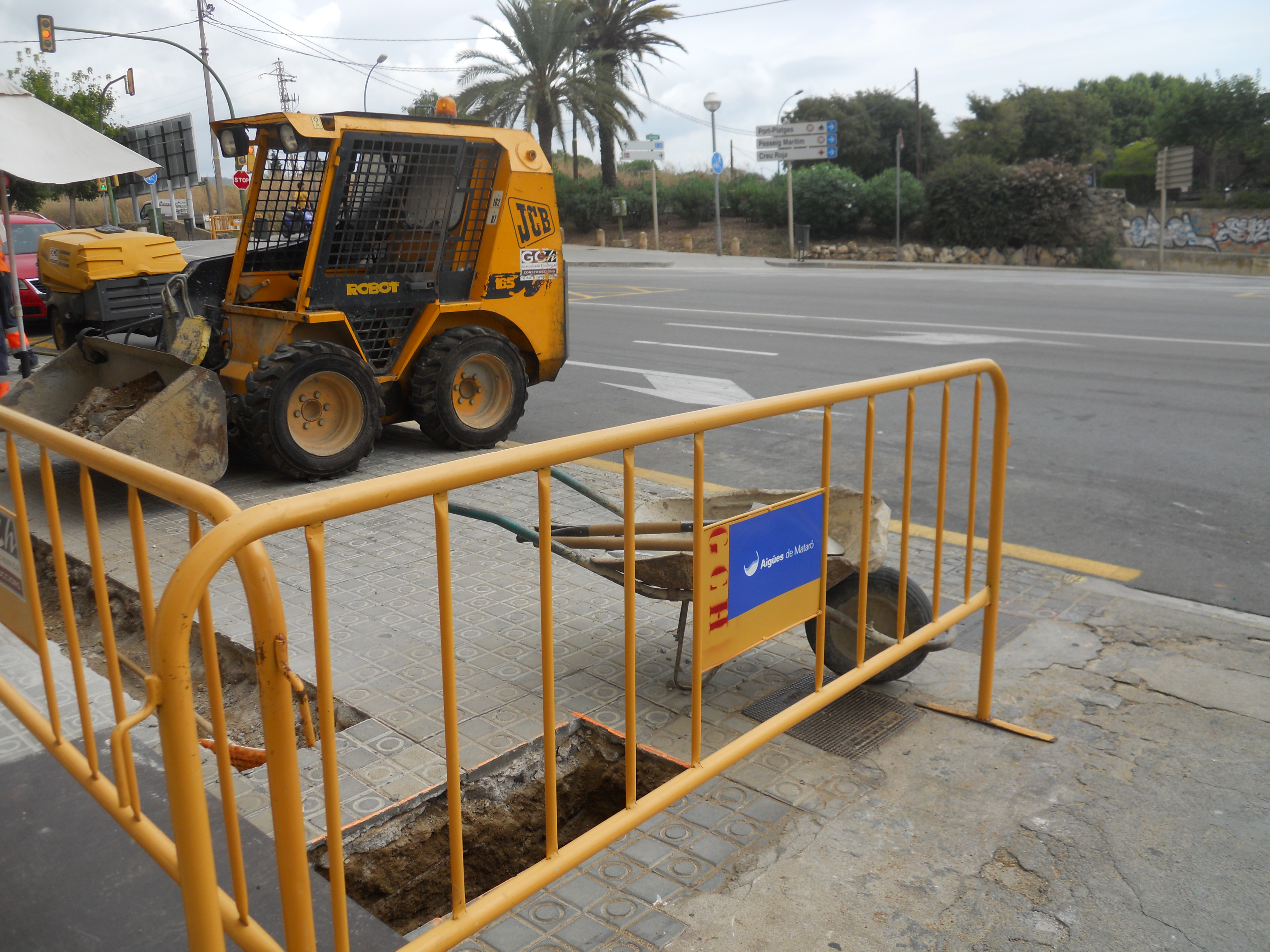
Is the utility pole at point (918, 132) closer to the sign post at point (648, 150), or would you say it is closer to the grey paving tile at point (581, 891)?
the sign post at point (648, 150)

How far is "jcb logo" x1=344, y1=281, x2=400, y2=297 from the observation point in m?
6.68

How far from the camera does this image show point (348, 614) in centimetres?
443

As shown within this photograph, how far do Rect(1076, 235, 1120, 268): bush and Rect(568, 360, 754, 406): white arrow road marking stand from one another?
1139 inches

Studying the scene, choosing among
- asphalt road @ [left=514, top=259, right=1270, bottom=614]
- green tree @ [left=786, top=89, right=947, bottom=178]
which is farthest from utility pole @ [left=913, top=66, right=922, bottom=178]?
asphalt road @ [left=514, top=259, right=1270, bottom=614]

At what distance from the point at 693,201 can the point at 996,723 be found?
39.9m

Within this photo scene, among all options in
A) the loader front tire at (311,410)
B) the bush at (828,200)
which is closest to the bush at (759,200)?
the bush at (828,200)

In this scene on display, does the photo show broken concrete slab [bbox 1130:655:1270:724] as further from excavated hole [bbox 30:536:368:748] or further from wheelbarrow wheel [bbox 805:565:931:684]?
excavated hole [bbox 30:536:368:748]

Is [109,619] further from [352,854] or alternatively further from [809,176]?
[809,176]

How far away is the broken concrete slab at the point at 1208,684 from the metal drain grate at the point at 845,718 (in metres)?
0.99

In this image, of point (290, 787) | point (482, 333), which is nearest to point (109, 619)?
point (290, 787)

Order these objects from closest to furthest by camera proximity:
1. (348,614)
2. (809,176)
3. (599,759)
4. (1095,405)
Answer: (599,759)
(348,614)
(1095,405)
(809,176)

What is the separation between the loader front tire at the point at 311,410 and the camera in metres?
6.24

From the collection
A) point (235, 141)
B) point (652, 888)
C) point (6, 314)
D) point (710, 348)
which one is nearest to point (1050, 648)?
point (652, 888)

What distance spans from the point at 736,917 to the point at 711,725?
3.28ft
